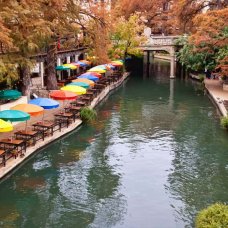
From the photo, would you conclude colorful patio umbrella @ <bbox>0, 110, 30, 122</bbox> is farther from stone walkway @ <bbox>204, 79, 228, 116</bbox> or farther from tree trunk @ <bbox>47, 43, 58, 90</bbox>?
stone walkway @ <bbox>204, 79, 228, 116</bbox>

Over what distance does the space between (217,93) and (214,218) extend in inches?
1210

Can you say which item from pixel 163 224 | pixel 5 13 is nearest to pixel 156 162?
pixel 163 224

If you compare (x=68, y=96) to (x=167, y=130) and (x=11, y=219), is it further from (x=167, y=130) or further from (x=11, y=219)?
(x=11, y=219)

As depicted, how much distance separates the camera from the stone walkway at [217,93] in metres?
35.1

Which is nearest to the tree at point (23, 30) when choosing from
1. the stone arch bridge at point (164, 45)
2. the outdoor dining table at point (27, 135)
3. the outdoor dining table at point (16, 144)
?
the outdoor dining table at point (27, 135)

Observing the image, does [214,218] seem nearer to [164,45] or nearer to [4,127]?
[4,127]

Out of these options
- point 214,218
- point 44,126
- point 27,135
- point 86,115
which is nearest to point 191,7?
point 86,115

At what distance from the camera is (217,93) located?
42375mm

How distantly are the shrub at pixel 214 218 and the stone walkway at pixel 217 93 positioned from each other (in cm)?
1963

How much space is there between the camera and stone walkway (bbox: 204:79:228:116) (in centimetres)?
3513

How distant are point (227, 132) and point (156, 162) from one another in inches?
329

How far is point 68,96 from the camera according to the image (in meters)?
27.6

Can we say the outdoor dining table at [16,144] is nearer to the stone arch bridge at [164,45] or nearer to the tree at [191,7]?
the stone arch bridge at [164,45]

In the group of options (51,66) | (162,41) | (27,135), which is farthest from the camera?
(162,41)
